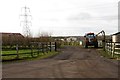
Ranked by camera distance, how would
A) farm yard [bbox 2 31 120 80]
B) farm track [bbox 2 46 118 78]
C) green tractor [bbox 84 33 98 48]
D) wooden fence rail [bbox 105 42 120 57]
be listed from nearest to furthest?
farm track [bbox 2 46 118 78] < farm yard [bbox 2 31 120 80] < wooden fence rail [bbox 105 42 120 57] < green tractor [bbox 84 33 98 48]

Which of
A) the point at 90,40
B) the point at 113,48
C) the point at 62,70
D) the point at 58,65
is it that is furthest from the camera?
the point at 90,40

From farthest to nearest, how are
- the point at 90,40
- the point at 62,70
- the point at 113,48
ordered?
the point at 90,40
the point at 113,48
the point at 62,70

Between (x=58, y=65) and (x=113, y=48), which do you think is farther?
(x=113, y=48)

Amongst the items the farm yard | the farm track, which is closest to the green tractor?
the farm yard

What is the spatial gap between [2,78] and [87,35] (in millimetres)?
42726

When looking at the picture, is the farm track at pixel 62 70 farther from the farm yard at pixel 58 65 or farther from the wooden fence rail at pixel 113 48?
the wooden fence rail at pixel 113 48

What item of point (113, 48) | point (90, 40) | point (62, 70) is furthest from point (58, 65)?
point (90, 40)

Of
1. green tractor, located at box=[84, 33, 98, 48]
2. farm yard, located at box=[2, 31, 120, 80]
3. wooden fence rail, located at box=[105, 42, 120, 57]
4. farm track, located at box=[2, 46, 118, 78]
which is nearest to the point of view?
farm track, located at box=[2, 46, 118, 78]

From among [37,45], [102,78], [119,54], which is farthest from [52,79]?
[37,45]

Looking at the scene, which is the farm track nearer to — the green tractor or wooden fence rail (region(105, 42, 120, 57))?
wooden fence rail (region(105, 42, 120, 57))

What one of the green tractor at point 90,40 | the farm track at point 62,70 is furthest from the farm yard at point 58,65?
the green tractor at point 90,40

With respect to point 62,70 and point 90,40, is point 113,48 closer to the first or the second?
point 62,70

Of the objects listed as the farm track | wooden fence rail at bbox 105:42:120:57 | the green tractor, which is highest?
the green tractor

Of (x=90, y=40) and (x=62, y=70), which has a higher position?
(x=90, y=40)
